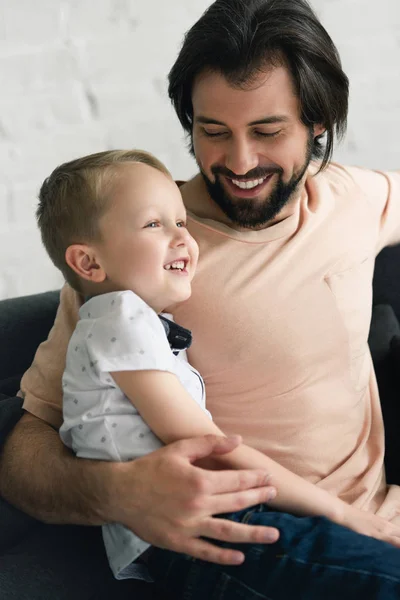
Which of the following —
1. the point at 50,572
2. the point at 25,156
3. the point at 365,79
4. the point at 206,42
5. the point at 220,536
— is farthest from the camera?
the point at 365,79

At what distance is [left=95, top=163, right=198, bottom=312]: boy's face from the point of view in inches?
50.9

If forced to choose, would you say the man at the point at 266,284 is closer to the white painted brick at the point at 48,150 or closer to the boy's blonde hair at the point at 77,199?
the boy's blonde hair at the point at 77,199

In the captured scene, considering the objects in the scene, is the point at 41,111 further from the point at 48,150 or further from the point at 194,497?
the point at 194,497

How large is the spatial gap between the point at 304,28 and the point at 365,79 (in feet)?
3.02

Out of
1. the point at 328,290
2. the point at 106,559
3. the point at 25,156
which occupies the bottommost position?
the point at 106,559

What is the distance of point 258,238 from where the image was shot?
1536mm

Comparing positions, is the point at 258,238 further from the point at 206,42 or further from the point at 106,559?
the point at 106,559

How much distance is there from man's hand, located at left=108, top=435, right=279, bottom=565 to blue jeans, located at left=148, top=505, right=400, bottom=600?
0.09 ft

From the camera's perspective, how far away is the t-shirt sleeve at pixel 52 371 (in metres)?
1.46

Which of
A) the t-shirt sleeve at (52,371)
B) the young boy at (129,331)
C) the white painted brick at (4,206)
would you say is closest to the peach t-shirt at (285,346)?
the t-shirt sleeve at (52,371)

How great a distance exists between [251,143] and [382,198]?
1.27 feet

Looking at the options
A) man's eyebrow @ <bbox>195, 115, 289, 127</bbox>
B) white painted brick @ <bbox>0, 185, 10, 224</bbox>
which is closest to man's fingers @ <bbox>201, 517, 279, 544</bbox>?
man's eyebrow @ <bbox>195, 115, 289, 127</bbox>

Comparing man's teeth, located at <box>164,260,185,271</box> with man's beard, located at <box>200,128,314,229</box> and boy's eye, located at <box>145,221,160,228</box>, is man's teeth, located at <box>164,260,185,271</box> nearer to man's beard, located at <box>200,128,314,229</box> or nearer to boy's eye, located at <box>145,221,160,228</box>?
boy's eye, located at <box>145,221,160,228</box>

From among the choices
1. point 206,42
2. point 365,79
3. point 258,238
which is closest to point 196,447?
point 258,238
